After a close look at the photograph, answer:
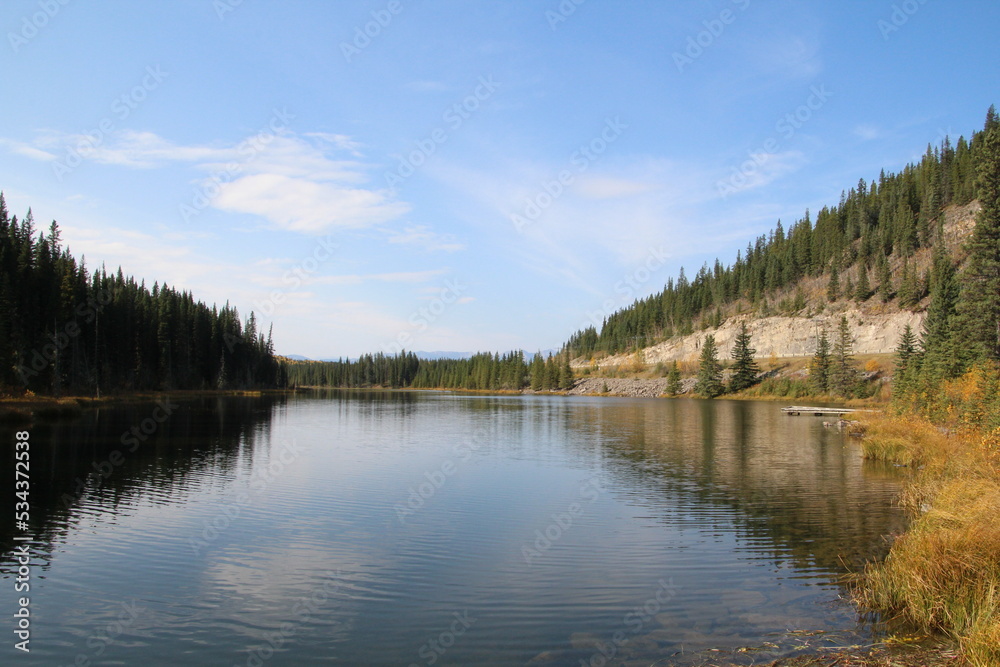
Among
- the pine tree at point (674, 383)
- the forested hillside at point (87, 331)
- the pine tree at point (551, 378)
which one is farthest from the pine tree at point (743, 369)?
the forested hillside at point (87, 331)

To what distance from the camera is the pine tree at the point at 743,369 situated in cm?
13700

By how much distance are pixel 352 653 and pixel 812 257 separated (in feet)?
639

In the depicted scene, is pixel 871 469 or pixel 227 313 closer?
pixel 871 469

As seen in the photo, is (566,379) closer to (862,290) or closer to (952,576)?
(862,290)

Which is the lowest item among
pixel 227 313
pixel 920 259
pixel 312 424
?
pixel 312 424

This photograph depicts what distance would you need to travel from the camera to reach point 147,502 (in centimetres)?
2175

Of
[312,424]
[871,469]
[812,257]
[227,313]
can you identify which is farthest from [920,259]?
[227,313]

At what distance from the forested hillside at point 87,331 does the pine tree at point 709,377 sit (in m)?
109

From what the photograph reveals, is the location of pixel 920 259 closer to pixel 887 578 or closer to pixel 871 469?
pixel 871 469

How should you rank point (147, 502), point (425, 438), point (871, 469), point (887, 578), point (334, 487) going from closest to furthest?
1. point (887, 578)
2. point (147, 502)
3. point (334, 487)
4. point (871, 469)
5. point (425, 438)

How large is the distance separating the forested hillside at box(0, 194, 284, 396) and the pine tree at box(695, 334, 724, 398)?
109m

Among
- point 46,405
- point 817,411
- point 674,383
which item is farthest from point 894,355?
point 46,405
